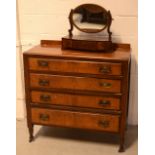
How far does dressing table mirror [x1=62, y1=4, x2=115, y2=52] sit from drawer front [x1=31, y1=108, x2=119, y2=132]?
1.94 ft

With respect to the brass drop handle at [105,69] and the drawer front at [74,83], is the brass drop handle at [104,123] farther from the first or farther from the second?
the brass drop handle at [105,69]

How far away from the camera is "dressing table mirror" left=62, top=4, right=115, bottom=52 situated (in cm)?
240

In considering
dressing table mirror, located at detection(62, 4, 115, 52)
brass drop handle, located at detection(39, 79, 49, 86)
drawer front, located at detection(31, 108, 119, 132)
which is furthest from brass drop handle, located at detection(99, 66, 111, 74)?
brass drop handle, located at detection(39, 79, 49, 86)

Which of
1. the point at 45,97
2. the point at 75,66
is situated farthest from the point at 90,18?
the point at 45,97

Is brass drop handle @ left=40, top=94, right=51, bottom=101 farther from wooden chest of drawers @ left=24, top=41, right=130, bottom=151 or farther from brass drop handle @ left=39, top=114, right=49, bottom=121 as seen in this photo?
brass drop handle @ left=39, top=114, right=49, bottom=121

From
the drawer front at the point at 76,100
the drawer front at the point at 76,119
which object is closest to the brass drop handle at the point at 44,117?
the drawer front at the point at 76,119

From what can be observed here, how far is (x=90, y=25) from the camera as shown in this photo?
248 cm

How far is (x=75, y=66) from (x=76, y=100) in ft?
1.01

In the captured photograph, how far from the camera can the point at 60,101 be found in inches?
95.0

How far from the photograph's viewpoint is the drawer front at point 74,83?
89.6 inches

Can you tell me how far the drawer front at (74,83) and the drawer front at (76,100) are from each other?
0.24 feet
